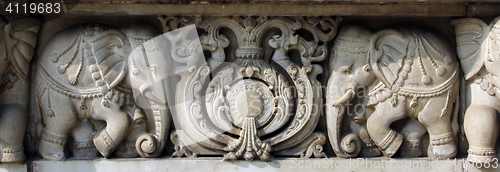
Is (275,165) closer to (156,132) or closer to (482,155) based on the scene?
(156,132)

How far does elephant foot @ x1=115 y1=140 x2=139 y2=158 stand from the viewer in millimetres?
3102

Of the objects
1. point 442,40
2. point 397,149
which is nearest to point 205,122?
point 397,149

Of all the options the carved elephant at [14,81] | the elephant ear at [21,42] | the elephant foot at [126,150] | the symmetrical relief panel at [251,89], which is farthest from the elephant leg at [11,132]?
the symmetrical relief panel at [251,89]

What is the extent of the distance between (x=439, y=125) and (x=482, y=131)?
10.9 inches

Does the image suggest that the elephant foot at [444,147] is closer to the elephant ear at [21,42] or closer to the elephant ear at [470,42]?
the elephant ear at [470,42]

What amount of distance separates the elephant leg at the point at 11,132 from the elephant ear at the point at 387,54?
8.41 feet

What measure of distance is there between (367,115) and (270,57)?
83 cm

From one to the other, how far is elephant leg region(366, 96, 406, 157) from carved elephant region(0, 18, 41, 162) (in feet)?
8.24

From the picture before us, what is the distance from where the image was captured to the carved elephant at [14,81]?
289 centimetres

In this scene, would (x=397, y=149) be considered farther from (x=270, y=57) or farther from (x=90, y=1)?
(x=90, y=1)

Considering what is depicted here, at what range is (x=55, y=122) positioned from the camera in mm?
2994

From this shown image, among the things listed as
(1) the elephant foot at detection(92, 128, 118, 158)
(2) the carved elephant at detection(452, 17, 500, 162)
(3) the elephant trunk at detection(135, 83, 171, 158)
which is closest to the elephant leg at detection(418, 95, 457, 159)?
(2) the carved elephant at detection(452, 17, 500, 162)

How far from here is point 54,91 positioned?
117 inches

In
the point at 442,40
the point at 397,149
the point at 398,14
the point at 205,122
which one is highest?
the point at 398,14
